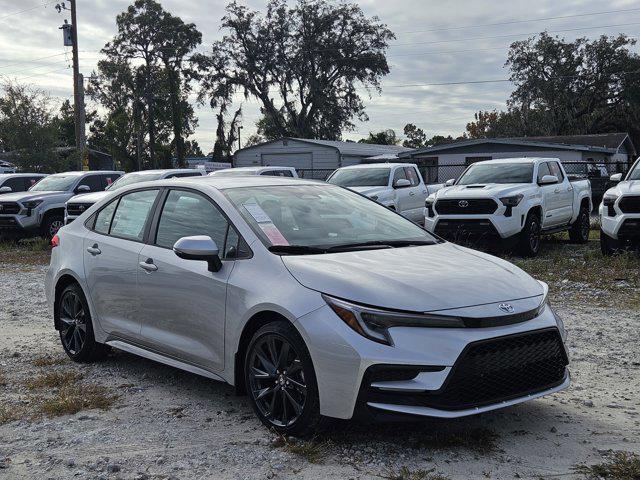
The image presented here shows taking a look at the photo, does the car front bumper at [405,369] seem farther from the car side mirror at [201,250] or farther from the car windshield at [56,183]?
the car windshield at [56,183]

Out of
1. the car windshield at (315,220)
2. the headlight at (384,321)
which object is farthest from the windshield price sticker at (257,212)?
the headlight at (384,321)

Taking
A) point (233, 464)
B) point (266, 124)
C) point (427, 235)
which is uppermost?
point (266, 124)

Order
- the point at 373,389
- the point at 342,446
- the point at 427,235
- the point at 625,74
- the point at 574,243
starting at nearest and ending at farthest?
the point at 373,389 → the point at 342,446 → the point at 427,235 → the point at 574,243 → the point at 625,74

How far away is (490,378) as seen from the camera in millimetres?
→ 3984

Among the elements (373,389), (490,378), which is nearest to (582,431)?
(490,378)

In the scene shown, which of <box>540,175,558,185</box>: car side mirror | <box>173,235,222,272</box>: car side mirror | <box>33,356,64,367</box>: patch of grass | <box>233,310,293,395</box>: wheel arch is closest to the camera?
<box>233,310,293,395</box>: wheel arch

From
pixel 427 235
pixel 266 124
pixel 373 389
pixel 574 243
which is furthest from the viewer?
pixel 266 124

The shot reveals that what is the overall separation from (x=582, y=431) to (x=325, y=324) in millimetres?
1720

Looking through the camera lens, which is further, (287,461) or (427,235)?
(427,235)

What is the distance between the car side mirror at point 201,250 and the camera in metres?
4.61

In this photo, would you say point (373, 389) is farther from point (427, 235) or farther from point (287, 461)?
point (427, 235)

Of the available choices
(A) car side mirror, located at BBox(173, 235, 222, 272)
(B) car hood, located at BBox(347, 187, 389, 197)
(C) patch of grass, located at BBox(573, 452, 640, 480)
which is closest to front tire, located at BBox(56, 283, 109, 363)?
(A) car side mirror, located at BBox(173, 235, 222, 272)

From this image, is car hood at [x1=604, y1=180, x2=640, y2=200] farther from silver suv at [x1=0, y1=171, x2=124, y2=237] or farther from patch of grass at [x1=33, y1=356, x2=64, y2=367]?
→ silver suv at [x1=0, y1=171, x2=124, y2=237]

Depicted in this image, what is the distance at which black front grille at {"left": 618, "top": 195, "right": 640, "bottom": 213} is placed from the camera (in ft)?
37.3
